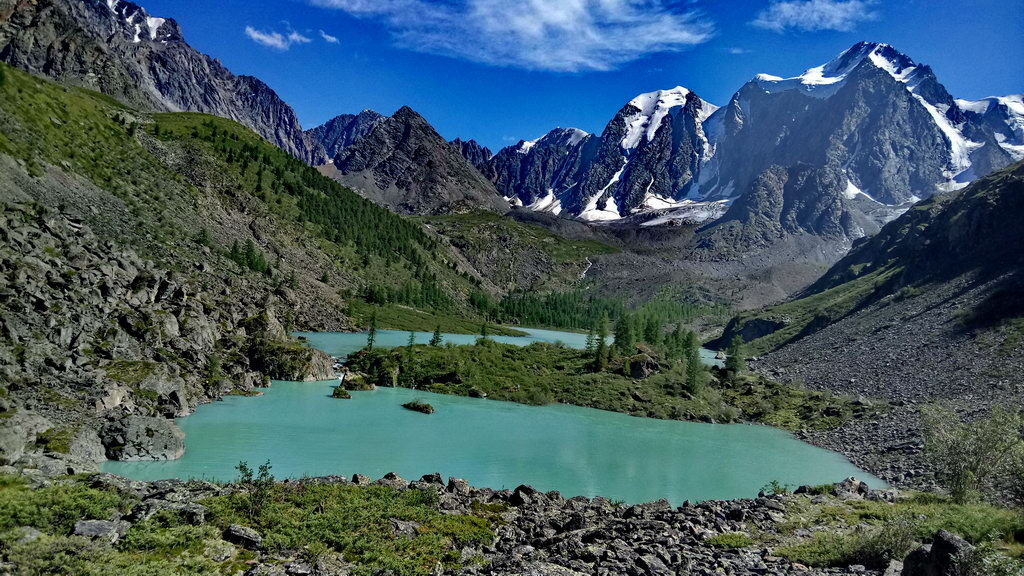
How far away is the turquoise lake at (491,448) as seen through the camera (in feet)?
127

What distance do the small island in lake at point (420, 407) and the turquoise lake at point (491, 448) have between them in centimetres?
111

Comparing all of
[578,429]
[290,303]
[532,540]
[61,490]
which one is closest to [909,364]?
[578,429]

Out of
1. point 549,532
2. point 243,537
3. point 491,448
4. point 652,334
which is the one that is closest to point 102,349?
point 491,448

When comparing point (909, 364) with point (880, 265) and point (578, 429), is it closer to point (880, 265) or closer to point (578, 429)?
point (578, 429)

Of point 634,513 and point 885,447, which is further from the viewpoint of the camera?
point 885,447

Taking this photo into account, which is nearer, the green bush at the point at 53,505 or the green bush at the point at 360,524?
the green bush at the point at 53,505

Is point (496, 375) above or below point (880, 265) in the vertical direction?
below

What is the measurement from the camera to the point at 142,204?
10269 cm

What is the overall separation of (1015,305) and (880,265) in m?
124

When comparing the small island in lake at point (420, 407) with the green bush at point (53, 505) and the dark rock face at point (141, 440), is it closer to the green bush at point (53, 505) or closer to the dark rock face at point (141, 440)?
the dark rock face at point (141, 440)

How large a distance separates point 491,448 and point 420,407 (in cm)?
1674

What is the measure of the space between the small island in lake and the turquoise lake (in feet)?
3.65

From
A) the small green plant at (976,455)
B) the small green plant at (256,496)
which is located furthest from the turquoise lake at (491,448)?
the small green plant at (976,455)

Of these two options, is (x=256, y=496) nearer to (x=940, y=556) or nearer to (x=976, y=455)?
(x=940, y=556)
